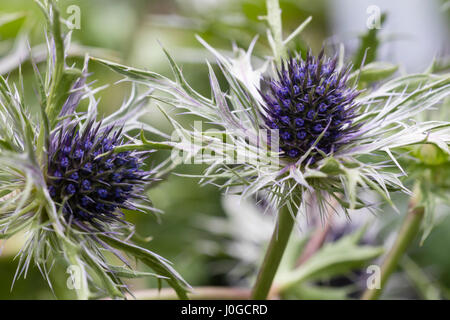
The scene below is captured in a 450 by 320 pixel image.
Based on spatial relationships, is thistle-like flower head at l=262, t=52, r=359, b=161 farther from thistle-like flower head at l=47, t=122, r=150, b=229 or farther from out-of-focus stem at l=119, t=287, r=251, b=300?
out-of-focus stem at l=119, t=287, r=251, b=300

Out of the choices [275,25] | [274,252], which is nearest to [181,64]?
[275,25]

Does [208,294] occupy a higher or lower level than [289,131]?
lower

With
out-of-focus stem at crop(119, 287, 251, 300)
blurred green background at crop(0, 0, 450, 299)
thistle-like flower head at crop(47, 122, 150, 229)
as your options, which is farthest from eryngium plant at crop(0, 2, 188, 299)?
blurred green background at crop(0, 0, 450, 299)

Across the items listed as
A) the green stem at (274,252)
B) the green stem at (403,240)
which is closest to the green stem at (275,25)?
the green stem at (274,252)

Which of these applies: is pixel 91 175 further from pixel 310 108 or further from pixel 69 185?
pixel 310 108

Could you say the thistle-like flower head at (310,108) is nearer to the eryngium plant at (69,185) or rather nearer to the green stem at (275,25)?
the green stem at (275,25)
